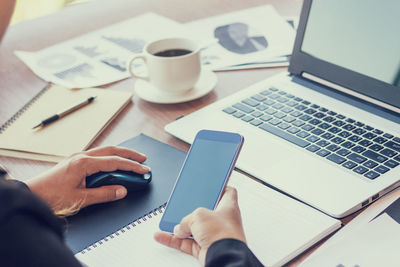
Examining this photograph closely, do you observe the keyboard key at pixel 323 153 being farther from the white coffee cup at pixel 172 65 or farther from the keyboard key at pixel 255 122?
the white coffee cup at pixel 172 65

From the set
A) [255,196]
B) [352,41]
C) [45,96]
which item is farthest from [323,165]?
[45,96]

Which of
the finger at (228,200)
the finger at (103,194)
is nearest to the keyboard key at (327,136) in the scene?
the finger at (228,200)

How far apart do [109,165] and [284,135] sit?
28 cm

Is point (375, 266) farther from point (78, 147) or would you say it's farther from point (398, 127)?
point (78, 147)

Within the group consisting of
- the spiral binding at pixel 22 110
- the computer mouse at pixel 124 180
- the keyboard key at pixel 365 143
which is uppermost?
the keyboard key at pixel 365 143

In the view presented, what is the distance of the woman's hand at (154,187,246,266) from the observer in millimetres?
564

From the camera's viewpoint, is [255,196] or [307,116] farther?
[307,116]

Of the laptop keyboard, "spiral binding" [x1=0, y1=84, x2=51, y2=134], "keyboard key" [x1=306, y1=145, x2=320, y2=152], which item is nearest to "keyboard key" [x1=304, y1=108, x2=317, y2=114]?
the laptop keyboard

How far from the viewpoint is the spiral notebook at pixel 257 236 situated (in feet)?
1.93

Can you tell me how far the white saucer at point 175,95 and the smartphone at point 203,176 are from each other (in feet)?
0.82

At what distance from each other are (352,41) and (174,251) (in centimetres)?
48

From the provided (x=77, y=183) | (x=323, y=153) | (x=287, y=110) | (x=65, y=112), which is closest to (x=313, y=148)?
(x=323, y=153)

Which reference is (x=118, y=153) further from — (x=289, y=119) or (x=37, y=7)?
(x=37, y=7)

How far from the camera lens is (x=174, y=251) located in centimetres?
60
